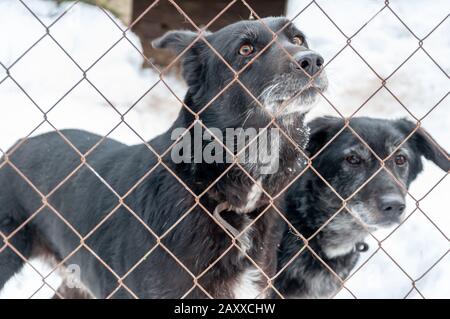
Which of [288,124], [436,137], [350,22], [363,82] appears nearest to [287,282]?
[288,124]

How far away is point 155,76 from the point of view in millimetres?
7672

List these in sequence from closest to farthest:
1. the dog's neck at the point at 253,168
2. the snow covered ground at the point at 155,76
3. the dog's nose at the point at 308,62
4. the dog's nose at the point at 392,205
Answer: the dog's nose at the point at 308,62, the dog's neck at the point at 253,168, the dog's nose at the point at 392,205, the snow covered ground at the point at 155,76

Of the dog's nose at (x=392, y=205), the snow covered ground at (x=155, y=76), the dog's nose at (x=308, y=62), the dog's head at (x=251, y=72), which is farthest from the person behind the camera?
the snow covered ground at (x=155, y=76)

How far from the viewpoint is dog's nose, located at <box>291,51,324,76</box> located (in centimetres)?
298

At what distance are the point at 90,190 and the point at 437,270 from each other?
269 centimetres

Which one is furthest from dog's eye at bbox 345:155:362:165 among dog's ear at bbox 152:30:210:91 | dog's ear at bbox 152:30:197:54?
dog's ear at bbox 152:30:197:54

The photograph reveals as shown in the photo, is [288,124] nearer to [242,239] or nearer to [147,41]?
[242,239]

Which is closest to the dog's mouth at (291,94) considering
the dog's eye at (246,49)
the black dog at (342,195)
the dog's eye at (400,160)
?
the dog's eye at (246,49)

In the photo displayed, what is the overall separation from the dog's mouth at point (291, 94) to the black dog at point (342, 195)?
43.9 inches

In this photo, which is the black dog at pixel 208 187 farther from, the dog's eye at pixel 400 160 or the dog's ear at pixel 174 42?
the dog's eye at pixel 400 160

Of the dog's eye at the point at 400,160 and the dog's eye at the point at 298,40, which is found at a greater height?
the dog's eye at the point at 298,40

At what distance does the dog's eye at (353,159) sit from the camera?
13.9ft
